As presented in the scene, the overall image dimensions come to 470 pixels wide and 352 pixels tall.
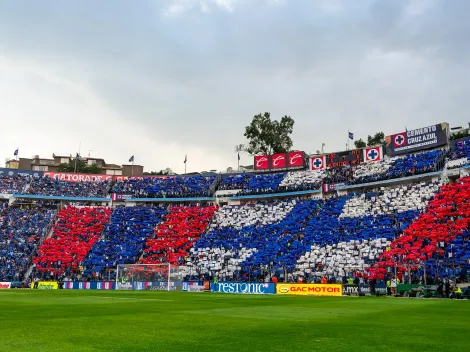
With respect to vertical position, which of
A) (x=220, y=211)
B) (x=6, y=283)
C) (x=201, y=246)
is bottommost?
(x=6, y=283)

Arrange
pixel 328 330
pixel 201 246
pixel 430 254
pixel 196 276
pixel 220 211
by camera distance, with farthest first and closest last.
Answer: pixel 220 211 → pixel 201 246 → pixel 196 276 → pixel 430 254 → pixel 328 330

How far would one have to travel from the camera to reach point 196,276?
5450cm

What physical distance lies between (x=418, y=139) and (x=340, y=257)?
25.0 meters

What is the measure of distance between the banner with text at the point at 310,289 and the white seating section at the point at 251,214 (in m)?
18.3

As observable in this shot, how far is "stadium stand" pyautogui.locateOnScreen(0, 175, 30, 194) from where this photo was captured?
74925 mm

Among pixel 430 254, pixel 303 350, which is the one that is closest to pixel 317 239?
pixel 430 254

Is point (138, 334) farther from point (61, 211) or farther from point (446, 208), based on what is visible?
point (61, 211)

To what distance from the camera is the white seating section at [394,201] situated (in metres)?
53.1

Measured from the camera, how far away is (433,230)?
45.7m

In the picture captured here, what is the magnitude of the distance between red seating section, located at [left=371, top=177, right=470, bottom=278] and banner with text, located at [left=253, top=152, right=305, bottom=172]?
2850 centimetres

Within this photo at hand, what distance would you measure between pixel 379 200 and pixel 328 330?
1884 inches

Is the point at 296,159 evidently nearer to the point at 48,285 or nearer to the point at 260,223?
the point at 260,223

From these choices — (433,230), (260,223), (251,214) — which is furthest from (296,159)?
(433,230)

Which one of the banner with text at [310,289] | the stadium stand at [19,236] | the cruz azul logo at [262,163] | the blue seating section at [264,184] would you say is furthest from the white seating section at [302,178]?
the stadium stand at [19,236]
